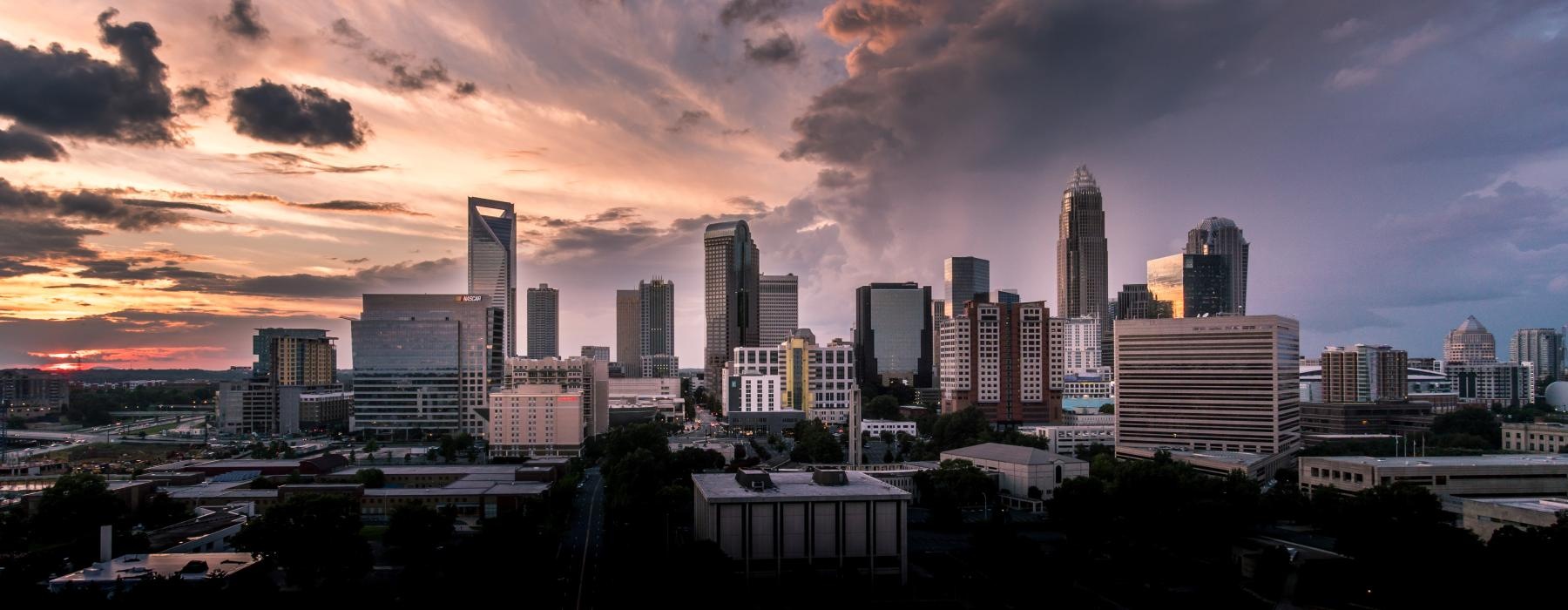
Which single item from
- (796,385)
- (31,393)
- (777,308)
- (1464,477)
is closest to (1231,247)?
(777,308)

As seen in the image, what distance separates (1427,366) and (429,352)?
15933 cm

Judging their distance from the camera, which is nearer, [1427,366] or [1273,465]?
[1273,465]

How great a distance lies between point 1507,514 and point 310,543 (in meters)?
49.9

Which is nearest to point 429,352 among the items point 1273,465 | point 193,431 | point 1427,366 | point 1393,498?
point 193,431

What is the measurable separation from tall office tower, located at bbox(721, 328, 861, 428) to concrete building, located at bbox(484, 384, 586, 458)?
79.3ft

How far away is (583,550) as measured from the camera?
4662 centimetres

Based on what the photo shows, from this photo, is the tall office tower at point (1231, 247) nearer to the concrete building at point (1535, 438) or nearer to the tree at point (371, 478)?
the concrete building at point (1535, 438)

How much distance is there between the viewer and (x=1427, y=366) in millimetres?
166375

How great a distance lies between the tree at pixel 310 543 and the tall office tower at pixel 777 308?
14187 cm

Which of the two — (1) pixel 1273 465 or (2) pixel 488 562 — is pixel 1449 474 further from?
(2) pixel 488 562

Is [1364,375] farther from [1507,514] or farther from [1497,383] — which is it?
[1507,514]

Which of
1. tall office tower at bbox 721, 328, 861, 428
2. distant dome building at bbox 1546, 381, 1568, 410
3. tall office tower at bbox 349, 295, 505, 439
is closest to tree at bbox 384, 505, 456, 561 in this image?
tall office tower at bbox 349, 295, 505, 439

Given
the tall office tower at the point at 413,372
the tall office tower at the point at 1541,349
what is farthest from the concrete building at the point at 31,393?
the tall office tower at the point at 1541,349

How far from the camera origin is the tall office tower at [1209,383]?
71938 mm
